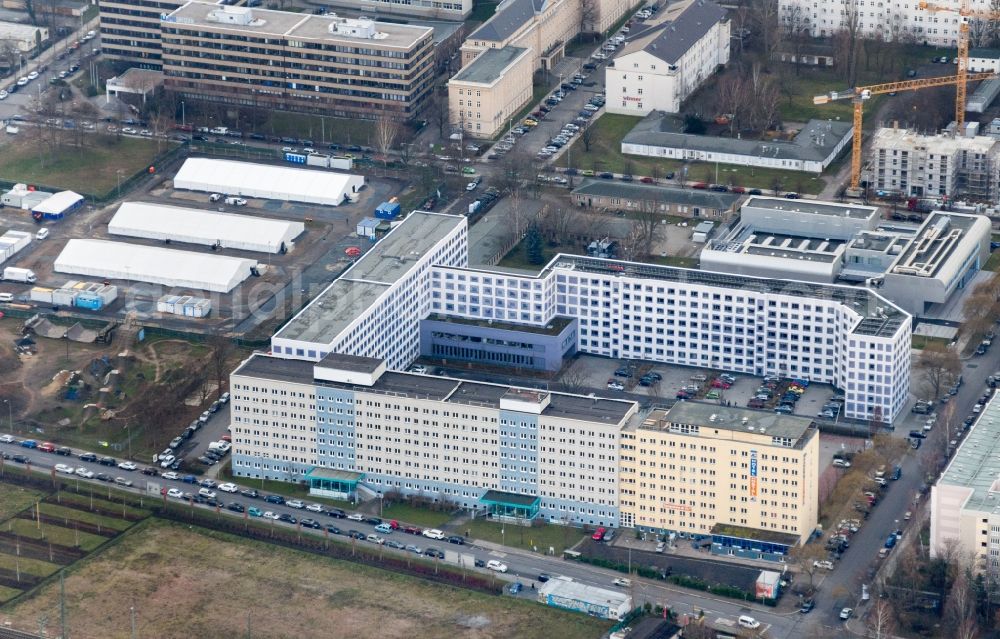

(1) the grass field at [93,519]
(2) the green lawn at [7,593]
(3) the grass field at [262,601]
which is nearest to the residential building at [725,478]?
(3) the grass field at [262,601]

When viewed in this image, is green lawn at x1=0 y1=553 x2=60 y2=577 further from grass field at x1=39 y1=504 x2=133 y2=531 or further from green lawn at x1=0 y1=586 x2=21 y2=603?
grass field at x1=39 y1=504 x2=133 y2=531

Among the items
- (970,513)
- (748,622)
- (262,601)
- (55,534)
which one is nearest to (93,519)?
(55,534)

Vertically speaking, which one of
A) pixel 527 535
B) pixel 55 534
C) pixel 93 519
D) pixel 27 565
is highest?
pixel 27 565

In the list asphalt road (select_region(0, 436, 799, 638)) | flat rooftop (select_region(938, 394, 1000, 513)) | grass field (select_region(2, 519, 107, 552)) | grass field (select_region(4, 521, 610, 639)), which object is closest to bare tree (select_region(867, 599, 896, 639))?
asphalt road (select_region(0, 436, 799, 638))

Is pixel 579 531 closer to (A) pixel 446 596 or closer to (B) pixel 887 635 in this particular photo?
(A) pixel 446 596

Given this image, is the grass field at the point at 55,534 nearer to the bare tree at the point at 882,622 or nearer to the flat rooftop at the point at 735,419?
the flat rooftop at the point at 735,419

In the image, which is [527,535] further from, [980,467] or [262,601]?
[980,467]
